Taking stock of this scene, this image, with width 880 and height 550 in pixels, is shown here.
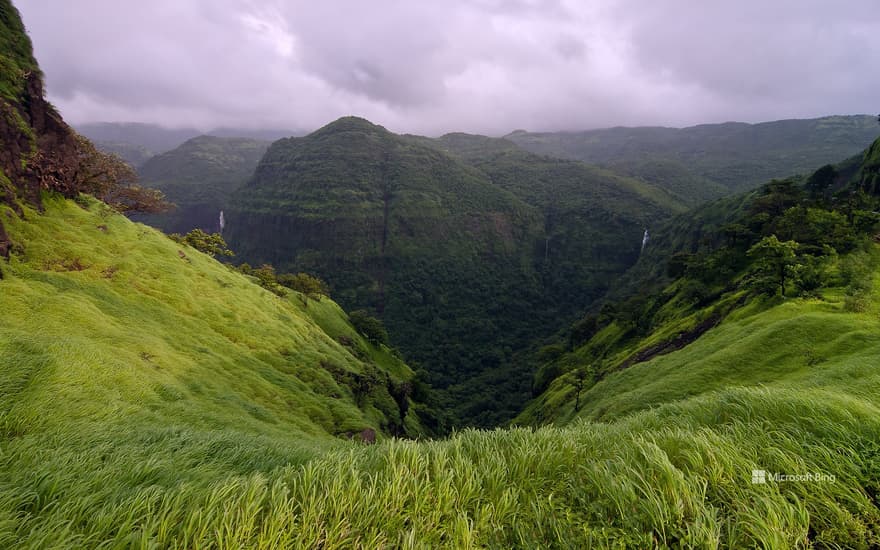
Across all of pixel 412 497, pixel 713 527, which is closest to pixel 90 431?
pixel 412 497

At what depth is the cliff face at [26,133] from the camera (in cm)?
1850

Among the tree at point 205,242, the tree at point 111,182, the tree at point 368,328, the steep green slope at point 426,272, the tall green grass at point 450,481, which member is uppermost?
the tree at point 111,182

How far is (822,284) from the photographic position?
79.7 feet

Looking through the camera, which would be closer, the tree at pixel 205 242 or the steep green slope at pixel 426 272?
the tree at pixel 205 242

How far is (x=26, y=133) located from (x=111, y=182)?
7618mm

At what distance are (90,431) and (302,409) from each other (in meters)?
16.1

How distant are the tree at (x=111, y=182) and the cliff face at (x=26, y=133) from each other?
828 mm

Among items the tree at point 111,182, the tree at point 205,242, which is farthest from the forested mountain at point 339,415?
the tree at point 205,242

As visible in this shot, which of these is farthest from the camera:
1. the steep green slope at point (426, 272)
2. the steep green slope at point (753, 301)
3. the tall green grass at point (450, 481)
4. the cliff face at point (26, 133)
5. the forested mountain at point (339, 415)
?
the steep green slope at point (426, 272)

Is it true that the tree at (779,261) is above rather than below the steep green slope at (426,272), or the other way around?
above

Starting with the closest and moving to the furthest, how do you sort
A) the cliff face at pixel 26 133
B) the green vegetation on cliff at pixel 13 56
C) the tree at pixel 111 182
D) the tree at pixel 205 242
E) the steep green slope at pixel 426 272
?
the cliff face at pixel 26 133 < the green vegetation on cliff at pixel 13 56 < the tree at pixel 111 182 < the tree at pixel 205 242 < the steep green slope at pixel 426 272

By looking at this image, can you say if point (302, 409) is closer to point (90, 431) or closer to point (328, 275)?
point (90, 431)

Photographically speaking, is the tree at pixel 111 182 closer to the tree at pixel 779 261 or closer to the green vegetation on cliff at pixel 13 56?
the green vegetation on cliff at pixel 13 56

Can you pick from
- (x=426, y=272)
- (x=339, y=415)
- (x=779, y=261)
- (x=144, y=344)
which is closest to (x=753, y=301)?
(x=779, y=261)
